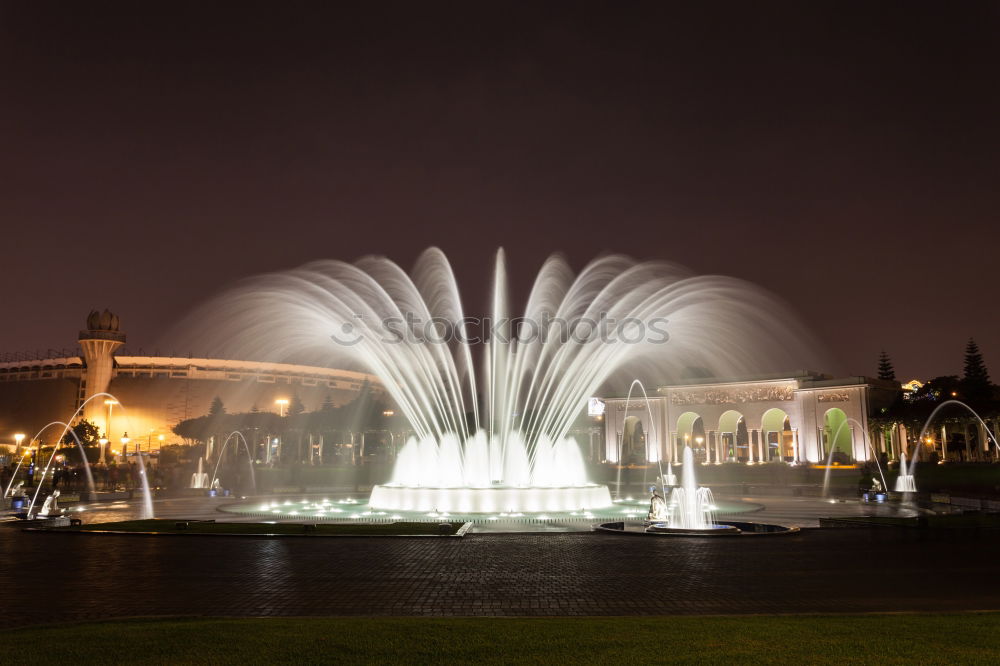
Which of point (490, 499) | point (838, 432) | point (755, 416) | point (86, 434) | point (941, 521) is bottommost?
point (941, 521)

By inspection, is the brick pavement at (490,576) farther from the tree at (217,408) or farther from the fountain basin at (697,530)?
the tree at (217,408)

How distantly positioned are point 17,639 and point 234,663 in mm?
2761

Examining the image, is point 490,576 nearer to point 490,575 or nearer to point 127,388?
point 490,575

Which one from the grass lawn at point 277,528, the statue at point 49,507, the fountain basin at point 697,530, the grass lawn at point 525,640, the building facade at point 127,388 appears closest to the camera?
the grass lawn at point 525,640

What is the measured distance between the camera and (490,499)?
1072 inches

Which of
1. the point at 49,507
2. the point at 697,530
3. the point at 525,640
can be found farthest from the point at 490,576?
the point at 49,507

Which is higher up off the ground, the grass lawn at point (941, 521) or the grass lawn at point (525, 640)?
the grass lawn at point (525, 640)

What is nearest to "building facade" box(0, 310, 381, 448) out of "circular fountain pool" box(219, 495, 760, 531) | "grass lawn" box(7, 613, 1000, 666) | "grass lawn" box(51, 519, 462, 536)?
"circular fountain pool" box(219, 495, 760, 531)

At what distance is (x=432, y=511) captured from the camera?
27516 mm

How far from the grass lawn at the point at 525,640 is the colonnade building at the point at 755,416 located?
65849 millimetres

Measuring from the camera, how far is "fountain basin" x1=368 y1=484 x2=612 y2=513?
27.2 meters

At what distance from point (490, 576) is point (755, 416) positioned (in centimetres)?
7342

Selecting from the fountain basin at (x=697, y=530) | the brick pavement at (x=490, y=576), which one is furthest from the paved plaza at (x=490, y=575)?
the fountain basin at (x=697, y=530)

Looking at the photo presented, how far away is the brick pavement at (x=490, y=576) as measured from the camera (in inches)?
421
